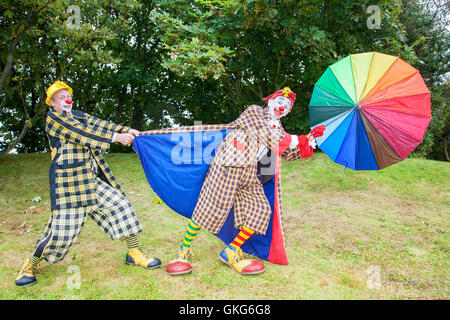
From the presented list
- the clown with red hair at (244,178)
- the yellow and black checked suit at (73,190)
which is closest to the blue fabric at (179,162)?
the clown with red hair at (244,178)

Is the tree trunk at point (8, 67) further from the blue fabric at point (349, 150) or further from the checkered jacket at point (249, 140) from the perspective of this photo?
the blue fabric at point (349, 150)

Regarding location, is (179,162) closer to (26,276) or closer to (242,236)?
(242,236)

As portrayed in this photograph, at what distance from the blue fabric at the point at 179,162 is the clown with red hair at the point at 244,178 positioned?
13 centimetres

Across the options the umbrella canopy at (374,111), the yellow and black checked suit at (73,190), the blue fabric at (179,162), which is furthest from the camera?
the blue fabric at (179,162)

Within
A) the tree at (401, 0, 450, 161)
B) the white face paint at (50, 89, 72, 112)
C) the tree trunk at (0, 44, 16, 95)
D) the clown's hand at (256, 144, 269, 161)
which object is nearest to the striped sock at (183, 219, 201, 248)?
the clown's hand at (256, 144, 269, 161)

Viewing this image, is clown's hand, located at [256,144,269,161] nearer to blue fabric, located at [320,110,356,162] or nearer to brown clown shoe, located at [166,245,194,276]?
blue fabric, located at [320,110,356,162]

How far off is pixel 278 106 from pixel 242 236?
53.9 inches

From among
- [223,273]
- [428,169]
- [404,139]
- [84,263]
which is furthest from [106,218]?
[428,169]

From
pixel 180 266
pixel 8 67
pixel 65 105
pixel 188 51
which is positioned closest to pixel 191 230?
pixel 180 266

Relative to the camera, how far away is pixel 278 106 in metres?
3.34

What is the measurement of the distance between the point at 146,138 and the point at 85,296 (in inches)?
60.9

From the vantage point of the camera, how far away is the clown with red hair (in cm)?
317

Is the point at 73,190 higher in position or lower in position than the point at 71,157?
lower

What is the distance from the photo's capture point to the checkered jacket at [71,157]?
3.01 meters
